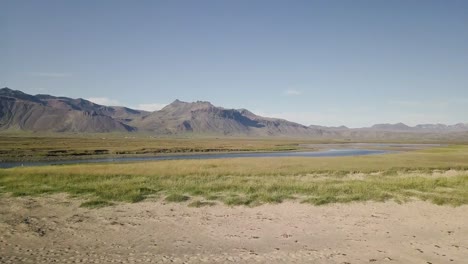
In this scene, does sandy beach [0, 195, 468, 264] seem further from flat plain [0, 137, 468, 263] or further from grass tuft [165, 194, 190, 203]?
grass tuft [165, 194, 190, 203]

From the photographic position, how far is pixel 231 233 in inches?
674

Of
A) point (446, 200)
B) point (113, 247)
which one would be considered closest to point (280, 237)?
point (113, 247)

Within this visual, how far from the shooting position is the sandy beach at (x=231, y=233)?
13.7 m

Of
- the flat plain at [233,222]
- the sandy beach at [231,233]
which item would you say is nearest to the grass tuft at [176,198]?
→ the flat plain at [233,222]

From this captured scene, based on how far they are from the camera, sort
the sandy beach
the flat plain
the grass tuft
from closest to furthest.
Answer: the sandy beach → the flat plain → the grass tuft

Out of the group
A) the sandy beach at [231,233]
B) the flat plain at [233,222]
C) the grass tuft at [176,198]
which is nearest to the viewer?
the sandy beach at [231,233]

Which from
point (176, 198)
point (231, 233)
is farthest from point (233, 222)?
point (176, 198)

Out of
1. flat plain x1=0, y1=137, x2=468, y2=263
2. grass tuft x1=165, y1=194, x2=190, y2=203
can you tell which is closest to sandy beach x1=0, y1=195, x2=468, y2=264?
flat plain x1=0, y1=137, x2=468, y2=263

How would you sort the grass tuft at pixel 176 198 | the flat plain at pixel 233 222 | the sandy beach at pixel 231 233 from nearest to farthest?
the sandy beach at pixel 231 233 < the flat plain at pixel 233 222 < the grass tuft at pixel 176 198

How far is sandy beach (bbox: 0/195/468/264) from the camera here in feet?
44.9

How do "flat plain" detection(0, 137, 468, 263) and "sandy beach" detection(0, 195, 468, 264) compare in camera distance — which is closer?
"sandy beach" detection(0, 195, 468, 264)

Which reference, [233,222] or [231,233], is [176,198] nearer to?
[233,222]

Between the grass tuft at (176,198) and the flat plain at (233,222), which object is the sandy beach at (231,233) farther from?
the grass tuft at (176,198)

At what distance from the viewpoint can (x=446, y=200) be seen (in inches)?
945
